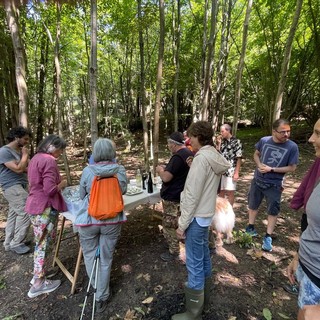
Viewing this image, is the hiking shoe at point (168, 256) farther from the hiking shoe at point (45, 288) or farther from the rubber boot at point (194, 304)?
the hiking shoe at point (45, 288)

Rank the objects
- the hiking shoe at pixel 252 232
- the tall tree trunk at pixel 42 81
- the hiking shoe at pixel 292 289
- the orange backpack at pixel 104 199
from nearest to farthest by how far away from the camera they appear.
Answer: the orange backpack at pixel 104 199 < the hiking shoe at pixel 292 289 < the hiking shoe at pixel 252 232 < the tall tree trunk at pixel 42 81

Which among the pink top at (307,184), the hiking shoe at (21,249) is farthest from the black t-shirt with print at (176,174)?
the hiking shoe at (21,249)

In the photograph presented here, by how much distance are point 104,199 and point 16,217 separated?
242 cm

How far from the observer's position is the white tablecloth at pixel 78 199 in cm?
309

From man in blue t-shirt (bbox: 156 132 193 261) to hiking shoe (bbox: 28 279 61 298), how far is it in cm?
157

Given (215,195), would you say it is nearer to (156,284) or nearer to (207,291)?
(207,291)

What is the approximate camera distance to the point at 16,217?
392cm

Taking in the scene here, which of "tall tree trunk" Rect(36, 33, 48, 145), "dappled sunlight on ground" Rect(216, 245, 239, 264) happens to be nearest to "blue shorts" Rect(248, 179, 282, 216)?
"dappled sunlight on ground" Rect(216, 245, 239, 264)

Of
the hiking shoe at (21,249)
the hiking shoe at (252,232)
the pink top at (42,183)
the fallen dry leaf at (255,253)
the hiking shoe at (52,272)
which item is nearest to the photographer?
the pink top at (42,183)

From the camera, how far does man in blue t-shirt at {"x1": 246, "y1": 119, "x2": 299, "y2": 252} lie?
3.49 meters

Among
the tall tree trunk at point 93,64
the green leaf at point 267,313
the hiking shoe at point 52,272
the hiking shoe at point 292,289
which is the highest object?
the tall tree trunk at point 93,64

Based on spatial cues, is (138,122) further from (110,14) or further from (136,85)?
(110,14)

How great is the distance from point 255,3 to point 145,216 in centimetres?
986

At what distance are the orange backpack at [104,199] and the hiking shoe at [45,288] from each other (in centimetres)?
145
